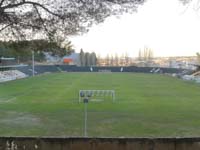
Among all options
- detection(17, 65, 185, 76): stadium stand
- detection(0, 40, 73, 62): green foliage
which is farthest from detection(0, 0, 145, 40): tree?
detection(17, 65, 185, 76): stadium stand

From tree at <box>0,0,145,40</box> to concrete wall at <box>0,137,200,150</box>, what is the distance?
3367 mm

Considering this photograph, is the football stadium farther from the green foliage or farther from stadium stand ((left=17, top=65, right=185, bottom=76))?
stadium stand ((left=17, top=65, right=185, bottom=76))

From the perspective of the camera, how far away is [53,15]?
8.06m

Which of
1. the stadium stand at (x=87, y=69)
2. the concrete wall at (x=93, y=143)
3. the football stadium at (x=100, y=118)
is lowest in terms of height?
the football stadium at (x=100, y=118)

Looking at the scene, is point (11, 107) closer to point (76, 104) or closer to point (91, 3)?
point (76, 104)

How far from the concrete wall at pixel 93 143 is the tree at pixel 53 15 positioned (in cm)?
337

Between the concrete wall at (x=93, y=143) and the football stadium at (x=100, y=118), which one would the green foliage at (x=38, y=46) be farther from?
the concrete wall at (x=93, y=143)

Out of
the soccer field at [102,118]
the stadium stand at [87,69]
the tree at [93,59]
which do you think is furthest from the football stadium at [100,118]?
the tree at [93,59]

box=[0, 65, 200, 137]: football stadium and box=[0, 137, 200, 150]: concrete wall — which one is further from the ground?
box=[0, 137, 200, 150]: concrete wall

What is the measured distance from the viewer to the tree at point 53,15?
7.85 m

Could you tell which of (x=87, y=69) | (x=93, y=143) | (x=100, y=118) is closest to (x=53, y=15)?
(x=93, y=143)

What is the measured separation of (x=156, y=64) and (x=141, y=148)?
6714cm

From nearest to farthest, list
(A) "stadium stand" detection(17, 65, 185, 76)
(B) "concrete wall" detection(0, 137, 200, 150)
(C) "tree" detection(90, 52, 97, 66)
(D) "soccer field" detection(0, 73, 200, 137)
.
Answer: (B) "concrete wall" detection(0, 137, 200, 150), (D) "soccer field" detection(0, 73, 200, 137), (A) "stadium stand" detection(17, 65, 185, 76), (C) "tree" detection(90, 52, 97, 66)

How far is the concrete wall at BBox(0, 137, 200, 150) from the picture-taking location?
504 cm
